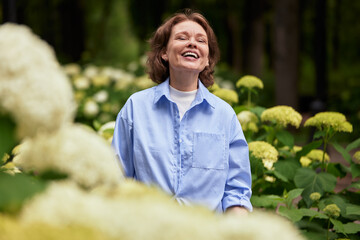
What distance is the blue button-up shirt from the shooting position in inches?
105

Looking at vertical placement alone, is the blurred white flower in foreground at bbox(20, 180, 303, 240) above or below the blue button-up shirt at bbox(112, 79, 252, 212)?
above

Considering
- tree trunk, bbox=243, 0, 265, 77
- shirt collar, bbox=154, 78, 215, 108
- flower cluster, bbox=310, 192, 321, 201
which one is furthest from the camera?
tree trunk, bbox=243, 0, 265, 77

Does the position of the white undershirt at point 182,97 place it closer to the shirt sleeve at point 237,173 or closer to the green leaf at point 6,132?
the shirt sleeve at point 237,173

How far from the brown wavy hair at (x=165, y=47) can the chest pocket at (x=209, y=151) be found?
0.72 meters

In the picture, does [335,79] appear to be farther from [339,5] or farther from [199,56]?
[199,56]

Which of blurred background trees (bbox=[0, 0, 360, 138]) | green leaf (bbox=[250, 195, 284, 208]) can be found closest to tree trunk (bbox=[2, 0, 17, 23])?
blurred background trees (bbox=[0, 0, 360, 138])

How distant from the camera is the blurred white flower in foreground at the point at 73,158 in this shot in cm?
112

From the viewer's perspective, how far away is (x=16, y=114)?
Answer: 3.64 ft

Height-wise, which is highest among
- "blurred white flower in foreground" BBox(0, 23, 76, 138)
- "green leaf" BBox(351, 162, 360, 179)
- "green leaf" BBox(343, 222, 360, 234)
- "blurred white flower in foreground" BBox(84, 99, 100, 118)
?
"blurred white flower in foreground" BBox(0, 23, 76, 138)

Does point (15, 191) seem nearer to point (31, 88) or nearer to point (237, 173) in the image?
point (31, 88)

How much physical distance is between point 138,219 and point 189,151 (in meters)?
1.69

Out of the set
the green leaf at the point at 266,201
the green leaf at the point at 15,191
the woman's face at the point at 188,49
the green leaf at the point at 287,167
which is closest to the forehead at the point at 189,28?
the woman's face at the point at 188,49

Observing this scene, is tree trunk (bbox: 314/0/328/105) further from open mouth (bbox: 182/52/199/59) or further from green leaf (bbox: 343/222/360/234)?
open mouth (bbox: 182/52/199/59)

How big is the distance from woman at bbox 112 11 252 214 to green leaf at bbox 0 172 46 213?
1.54 meters
